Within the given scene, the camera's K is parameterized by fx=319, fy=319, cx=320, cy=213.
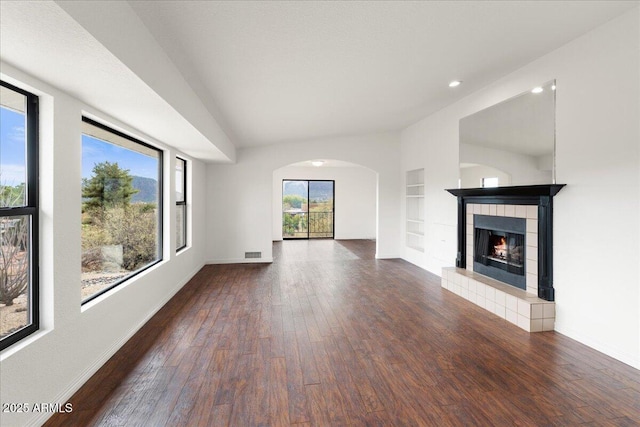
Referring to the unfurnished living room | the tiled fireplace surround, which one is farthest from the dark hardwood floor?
the tiled fireplace surround

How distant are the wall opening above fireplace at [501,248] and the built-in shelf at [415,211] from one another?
1.89 meters

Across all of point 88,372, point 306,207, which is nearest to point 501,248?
point 88,372

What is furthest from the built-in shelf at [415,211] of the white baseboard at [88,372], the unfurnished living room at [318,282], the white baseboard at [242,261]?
the white baseboard at [88,372]

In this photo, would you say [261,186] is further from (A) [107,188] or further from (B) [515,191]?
(B) [515,191]

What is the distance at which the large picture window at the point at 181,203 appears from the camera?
5.06m

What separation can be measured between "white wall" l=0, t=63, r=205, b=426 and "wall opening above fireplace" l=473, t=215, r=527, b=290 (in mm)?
4163

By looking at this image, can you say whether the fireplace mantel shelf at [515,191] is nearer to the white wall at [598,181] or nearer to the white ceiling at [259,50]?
the white wall at [598,181]

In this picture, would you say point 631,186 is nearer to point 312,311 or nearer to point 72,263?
point 312,311

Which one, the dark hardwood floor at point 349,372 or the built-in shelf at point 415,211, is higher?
the built-in shelf at point 415,211

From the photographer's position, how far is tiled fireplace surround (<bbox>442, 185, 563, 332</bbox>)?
3152mm

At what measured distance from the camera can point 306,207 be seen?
1087 centimetres

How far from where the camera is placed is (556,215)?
3.17 metres

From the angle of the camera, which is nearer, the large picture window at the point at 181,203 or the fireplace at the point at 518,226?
the fireplace at the point at 518,226

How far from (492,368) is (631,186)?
1791 mm
